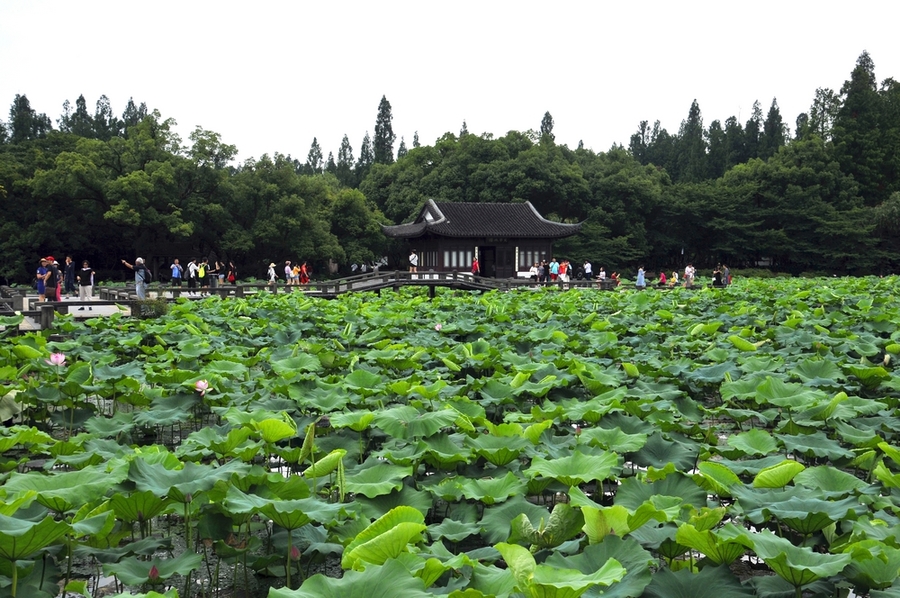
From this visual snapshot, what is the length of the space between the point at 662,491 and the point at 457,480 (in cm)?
73

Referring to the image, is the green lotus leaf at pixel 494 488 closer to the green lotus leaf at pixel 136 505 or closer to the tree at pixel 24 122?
the green lotus leaf at pixel 136 505

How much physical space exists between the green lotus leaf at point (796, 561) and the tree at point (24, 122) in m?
45.1

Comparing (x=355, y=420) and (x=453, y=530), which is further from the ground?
(x=355, y=420)

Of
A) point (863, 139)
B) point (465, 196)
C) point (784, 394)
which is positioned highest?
point (863, 139)

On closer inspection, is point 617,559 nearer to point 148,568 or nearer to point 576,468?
point 576,468

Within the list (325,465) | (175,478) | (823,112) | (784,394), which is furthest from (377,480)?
(823,112)

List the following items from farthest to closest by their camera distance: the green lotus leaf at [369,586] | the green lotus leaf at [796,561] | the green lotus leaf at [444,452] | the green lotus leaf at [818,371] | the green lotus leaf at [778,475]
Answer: the green lotus leaf at [818,371] → the green lotus leaf at [444,452] → the green lotus leaf at [778,475] → the green lotus leaf at [796,561] → the green lotus leaf at [369,586]

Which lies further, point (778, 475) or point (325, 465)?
point (325, 465)

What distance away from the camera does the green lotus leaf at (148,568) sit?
2102mm

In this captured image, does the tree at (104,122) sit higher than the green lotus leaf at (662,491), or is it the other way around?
the tree at (104,122)

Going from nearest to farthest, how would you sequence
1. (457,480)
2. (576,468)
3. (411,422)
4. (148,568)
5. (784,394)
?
1. (148,568)
2. (576,468)
3. (457,480)
4. (411,422)
5. (784,394)

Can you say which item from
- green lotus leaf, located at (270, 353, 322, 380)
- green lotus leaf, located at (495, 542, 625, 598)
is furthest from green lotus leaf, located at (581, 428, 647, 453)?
green lotus leaf, located at (270, 353, 322, 380)

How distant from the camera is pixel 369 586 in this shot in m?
1.63

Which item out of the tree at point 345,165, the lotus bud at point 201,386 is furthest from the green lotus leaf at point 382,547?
the tree at point 345,165
